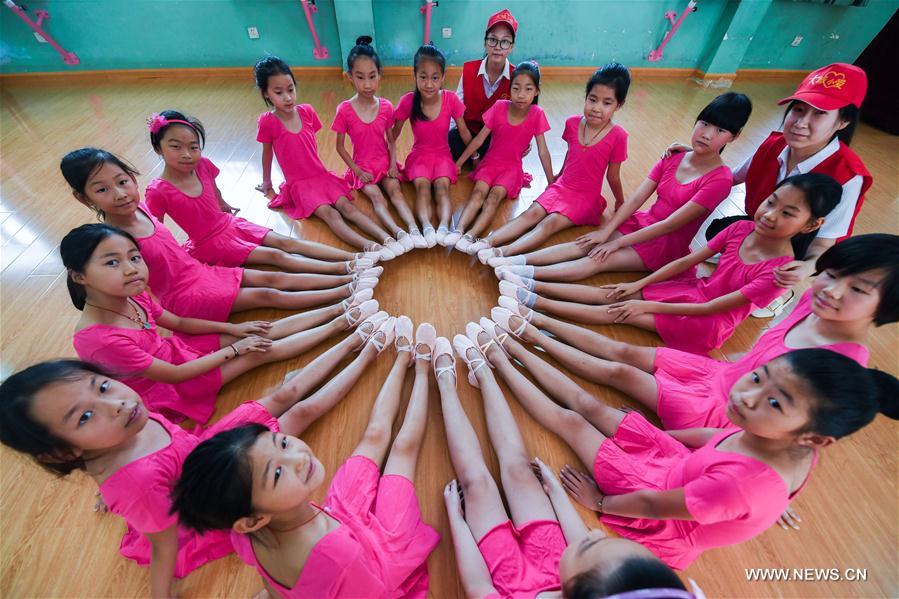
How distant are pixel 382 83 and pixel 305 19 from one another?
0.92 m

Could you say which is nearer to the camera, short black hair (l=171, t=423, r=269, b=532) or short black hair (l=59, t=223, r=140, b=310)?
short black hair (l=171, t=423, r=269, b=532)

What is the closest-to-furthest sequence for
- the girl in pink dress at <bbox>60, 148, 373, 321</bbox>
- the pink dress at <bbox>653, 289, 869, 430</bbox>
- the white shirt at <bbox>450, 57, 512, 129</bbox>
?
the pink dress at <bbox>653, 289, 869, 430</bbox>
the girl in pink dress at <bbox>60, 148, 373, 321</bbox>
the white shirt at <bbox>450, 57, 512, 129</bbox>

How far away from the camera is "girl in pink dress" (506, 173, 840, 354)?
4.47ft

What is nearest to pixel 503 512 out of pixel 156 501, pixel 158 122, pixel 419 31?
pixel 156 501

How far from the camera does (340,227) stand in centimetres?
223

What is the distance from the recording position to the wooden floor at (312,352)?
1.23 m

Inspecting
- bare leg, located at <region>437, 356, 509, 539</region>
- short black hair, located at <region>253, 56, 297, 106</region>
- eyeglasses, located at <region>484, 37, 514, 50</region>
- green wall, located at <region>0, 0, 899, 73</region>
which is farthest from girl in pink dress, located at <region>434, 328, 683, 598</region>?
green wall, located at <region>0, 0, 899, 73</region>

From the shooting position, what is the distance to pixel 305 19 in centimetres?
391

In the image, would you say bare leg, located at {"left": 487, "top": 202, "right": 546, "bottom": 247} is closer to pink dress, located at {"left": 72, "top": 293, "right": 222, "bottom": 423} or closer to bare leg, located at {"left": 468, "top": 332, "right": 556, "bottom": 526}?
bare leg, located at {"left": 468, "top": 332, "right": 556, "bottom": 526}

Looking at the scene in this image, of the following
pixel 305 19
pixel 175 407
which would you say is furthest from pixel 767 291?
pixel 305 19

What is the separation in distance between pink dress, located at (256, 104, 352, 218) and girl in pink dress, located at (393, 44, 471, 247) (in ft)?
1.49

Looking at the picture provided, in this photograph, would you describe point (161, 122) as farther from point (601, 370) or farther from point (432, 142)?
point (601, 370)

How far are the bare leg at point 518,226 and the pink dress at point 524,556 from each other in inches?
56.0

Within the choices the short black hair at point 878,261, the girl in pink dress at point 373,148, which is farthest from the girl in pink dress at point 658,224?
the short black hair at point 878,261
